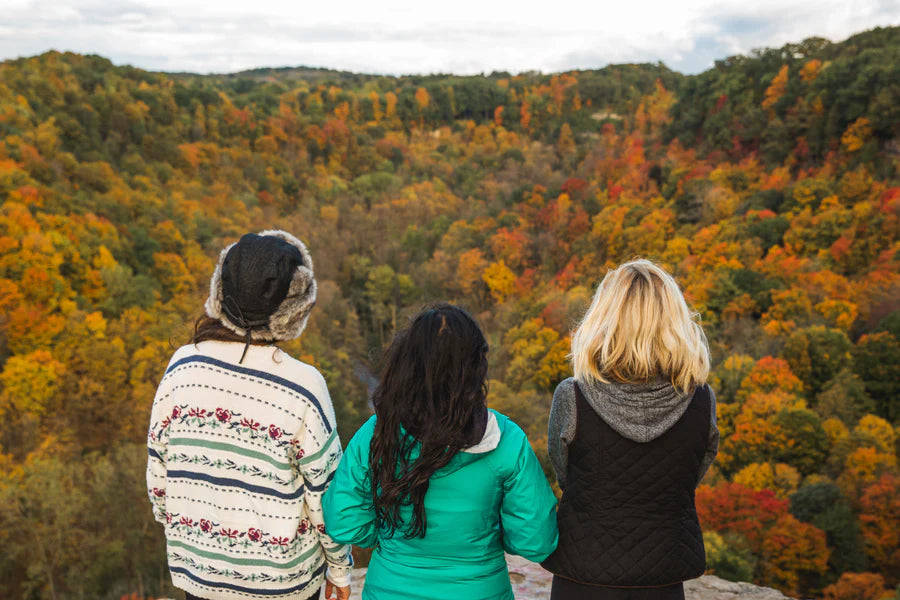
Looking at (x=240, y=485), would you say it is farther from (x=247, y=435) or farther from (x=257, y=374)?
(x=257, y=374)

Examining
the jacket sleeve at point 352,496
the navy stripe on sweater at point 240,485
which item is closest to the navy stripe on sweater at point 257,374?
the jacket sleeve at point 352,496

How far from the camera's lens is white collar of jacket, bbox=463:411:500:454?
219cm

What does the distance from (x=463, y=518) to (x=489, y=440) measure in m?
0.32

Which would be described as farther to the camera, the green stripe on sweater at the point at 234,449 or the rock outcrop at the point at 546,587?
the rock outcrop at the point at 546,587

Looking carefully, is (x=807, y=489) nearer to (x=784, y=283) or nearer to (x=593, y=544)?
(x=784, y=283)

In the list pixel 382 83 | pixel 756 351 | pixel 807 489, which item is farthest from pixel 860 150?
pixel 382 83

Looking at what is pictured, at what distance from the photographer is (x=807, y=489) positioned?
58.6 ft

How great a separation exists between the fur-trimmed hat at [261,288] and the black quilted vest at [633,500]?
1177 millimetres

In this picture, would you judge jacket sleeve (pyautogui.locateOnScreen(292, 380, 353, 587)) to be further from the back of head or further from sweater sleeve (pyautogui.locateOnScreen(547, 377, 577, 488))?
sweater sleeve (pyautogui.locateOnScreen(547, 377, 577, 488))

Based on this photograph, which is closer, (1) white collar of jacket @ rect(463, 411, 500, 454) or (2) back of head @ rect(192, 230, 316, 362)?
(1) white collar of jacket @ rect(463, 411, 500, 454)

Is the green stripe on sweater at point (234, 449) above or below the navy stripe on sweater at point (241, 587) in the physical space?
above

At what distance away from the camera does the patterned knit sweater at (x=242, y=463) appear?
91.8 inches

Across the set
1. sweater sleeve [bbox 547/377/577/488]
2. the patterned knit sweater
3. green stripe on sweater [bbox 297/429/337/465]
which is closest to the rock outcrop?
the patterned knit sweater

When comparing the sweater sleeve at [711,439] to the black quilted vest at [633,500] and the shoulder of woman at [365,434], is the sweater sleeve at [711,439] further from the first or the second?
the shoulder of woman at [365,434]
